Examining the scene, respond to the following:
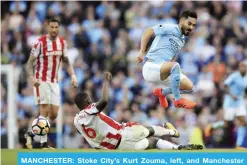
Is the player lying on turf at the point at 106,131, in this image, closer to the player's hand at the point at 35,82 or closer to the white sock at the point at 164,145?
the white sock at the point at 164,145

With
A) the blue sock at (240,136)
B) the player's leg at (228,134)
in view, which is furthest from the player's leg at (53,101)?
the player's leg at (228,134)

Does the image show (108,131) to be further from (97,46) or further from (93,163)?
(97,46)

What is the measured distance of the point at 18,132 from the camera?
914 inches

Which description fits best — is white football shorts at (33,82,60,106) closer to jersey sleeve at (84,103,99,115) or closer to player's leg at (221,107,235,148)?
jersey sleeve at (84,103,99,115)

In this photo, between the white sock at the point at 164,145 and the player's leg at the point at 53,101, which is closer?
the white sock at the point at 164,145

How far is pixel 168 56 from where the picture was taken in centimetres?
1616

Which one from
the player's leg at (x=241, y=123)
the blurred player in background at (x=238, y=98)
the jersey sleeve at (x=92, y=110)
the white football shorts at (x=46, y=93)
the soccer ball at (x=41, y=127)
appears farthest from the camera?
the blurred player in background at (x=238, y=98)

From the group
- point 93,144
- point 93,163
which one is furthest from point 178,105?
point 93,163

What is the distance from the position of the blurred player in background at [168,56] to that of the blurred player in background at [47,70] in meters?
1.89

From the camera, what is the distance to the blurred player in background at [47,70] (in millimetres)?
17344

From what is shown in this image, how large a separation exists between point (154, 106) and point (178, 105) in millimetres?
8379

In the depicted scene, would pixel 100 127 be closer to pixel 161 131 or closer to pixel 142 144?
pixel 142 144

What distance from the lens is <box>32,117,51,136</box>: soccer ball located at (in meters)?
16.8

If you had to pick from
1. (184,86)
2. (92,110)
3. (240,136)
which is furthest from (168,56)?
(240,136)
